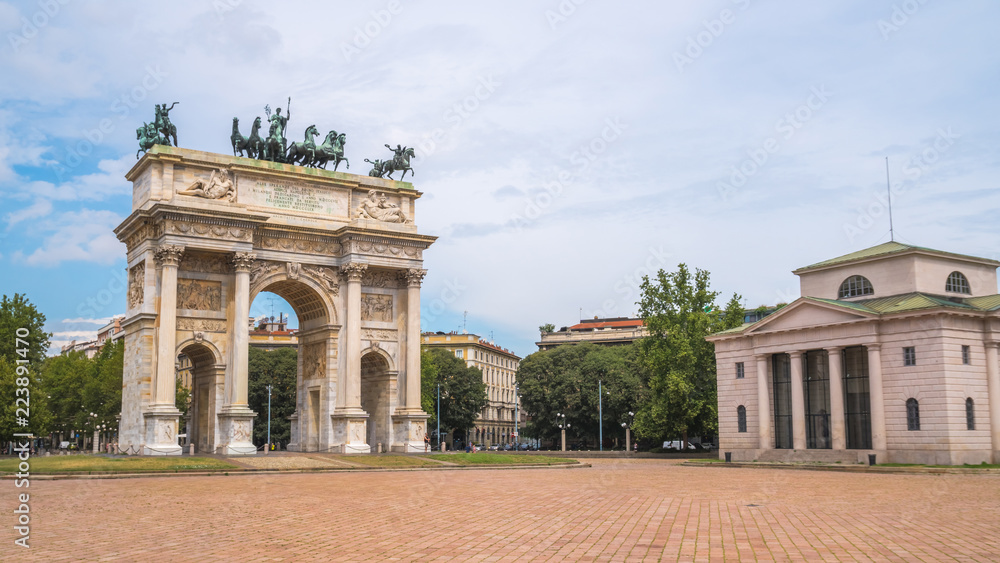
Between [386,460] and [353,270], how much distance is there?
12.7 meters

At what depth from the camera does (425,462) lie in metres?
42.5

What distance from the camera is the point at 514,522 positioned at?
656 inches

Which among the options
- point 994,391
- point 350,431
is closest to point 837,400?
point 994,391

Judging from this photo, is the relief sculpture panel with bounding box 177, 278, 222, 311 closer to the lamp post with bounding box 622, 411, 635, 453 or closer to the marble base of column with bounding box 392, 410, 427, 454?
the marble base of column with bounding box 392, 410, 427, 454

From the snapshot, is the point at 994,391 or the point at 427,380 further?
the point at 427,380

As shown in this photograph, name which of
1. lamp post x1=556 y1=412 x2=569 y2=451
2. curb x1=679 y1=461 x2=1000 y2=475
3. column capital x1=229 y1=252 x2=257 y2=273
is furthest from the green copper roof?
lamp post x1=556 y1=412 x2=569 y2=451

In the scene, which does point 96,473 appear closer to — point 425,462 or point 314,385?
point 425,462

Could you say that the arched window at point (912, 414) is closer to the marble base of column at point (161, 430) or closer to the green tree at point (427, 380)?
the marble base of column at point (161, 430)

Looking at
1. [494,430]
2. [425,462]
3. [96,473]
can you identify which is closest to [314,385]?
[425,462]

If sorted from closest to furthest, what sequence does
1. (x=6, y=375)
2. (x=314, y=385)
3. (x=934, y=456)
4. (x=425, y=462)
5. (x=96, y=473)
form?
(x=96, y=473) < (x=934, y=456) < (x=425, y=462) < (x=314, y=385) < (x=6, y=375)

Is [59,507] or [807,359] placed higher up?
[807,359]

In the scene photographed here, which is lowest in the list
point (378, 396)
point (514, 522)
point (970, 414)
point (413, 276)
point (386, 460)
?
point (386, 460)

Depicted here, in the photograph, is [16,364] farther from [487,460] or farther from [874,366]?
[874,366]

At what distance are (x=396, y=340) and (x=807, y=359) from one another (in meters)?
23.1
